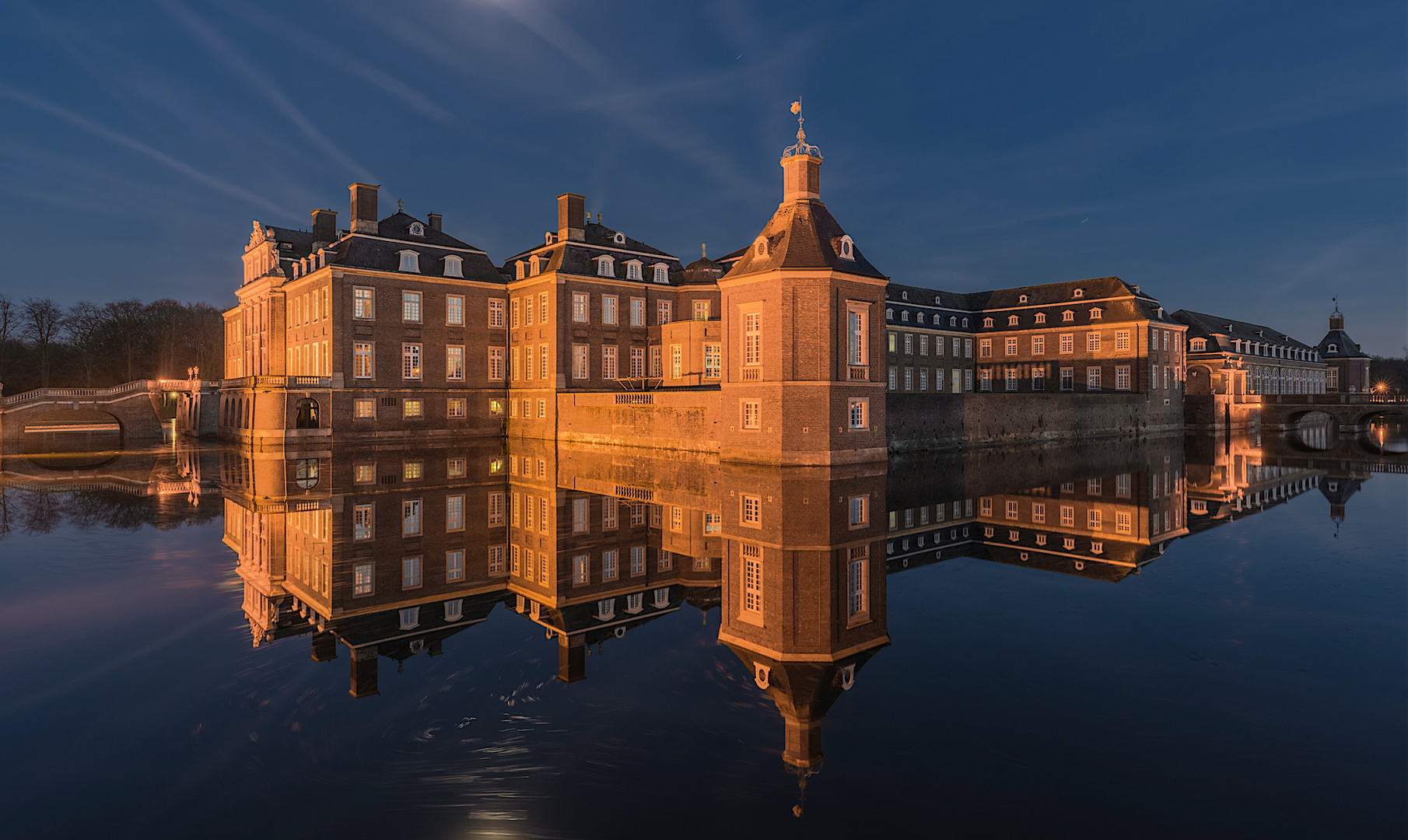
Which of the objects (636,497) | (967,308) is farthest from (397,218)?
(967,308)

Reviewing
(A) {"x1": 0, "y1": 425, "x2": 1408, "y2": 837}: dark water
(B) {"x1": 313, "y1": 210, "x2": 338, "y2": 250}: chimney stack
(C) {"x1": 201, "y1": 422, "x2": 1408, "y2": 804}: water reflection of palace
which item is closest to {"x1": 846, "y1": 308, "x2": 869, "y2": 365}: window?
(C) {"x1": 201, "y1": 422, "x2": 1408, "y2": 804}: water reflection of palace

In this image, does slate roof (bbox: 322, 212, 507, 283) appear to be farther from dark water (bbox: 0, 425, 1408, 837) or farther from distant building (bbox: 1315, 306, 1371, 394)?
distant building (bbox: 1315, 306, 1371, 394)

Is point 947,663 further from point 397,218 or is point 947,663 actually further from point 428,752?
point 397,218

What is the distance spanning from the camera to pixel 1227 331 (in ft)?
250

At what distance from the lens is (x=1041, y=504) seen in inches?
771

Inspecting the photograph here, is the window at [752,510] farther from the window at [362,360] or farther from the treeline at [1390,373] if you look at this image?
the treeline at [1390,373]

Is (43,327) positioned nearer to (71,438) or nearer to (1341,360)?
(71,438)

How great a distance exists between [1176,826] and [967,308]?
236 feet

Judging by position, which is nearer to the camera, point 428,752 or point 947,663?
point 428,752

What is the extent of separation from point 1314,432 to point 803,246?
6092cm

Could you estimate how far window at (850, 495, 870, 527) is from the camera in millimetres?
15710

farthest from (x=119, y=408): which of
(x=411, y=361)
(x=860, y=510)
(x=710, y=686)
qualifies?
(x=710, y=686)

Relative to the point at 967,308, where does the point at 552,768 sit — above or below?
below

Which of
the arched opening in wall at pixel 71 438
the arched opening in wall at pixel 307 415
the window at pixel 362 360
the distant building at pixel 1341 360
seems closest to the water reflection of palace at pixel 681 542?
the arched opening in wall at pixel 307 415
